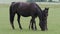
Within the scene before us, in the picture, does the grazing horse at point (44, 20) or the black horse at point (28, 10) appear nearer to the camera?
the grazing horse at point (44, 20)

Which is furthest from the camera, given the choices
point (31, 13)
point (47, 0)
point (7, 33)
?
point (47, 0)

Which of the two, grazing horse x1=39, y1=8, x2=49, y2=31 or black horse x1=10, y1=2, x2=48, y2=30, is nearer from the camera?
grazing horse x1=39, y1=8, x2=49, y2=31

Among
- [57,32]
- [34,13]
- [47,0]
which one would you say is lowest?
[47,0]

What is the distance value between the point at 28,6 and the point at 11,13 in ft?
3.42

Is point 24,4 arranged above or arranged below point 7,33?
above

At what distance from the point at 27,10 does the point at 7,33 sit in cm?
172

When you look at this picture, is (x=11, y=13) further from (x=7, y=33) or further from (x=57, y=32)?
(x=57, y=32)

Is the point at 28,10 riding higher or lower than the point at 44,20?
higher

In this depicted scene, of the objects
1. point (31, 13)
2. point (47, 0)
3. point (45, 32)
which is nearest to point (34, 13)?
point (31, 13)

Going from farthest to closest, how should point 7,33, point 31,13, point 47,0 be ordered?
point 47,0
point 31,13
point 7,33

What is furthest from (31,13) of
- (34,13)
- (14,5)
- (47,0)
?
(47,0)

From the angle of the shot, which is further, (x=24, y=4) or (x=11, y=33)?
(x=24, y=4)

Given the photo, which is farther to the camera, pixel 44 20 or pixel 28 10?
pixel 28 10

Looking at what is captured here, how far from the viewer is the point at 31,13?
541 inches
